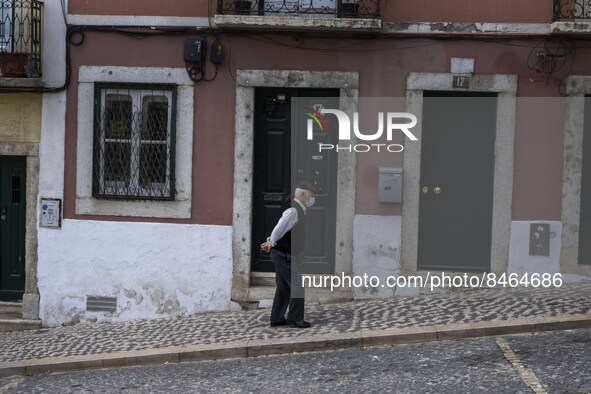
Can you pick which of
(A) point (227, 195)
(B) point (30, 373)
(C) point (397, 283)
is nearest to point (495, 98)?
(C) point (397, 283)

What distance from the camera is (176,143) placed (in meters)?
11.8

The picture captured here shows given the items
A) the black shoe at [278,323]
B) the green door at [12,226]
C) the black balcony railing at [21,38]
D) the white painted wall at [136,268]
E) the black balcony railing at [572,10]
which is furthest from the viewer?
the green door at [12,226]

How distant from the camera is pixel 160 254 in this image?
1185 centimetres

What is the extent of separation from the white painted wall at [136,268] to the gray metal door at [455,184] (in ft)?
8.24

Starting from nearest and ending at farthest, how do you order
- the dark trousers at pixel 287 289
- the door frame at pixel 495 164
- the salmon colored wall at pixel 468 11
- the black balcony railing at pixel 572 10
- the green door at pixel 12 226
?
1. the dark trousers at pixel 287 289
2. the black balcony railing at pixel 572 10
3. the salmon colored wall at pixel 468 11
4. the door frame at pixel 495 164
5. the green door at pixel 12 226

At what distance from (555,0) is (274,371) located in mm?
5497

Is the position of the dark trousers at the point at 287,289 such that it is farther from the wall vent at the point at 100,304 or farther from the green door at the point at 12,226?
the green door at the point at 12,226

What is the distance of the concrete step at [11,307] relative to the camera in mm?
12328

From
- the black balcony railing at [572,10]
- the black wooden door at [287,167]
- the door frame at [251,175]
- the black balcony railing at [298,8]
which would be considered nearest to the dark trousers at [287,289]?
the door frame at [251,175]

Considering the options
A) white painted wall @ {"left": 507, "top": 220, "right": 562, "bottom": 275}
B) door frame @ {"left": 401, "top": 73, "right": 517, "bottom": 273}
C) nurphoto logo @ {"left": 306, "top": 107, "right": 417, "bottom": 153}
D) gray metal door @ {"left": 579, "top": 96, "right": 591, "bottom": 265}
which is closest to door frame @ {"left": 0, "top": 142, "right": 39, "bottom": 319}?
nurphoto logo @ {"left": 306, "top": 107, "right": 417, "bottom": 153}

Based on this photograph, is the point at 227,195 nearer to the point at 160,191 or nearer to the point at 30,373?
the point at 160,191

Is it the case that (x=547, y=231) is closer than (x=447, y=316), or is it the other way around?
(x=447, y=316)

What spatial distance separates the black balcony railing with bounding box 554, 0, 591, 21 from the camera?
11.2 metres

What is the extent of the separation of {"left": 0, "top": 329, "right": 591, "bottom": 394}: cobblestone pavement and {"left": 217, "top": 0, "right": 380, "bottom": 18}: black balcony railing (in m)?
4.09
